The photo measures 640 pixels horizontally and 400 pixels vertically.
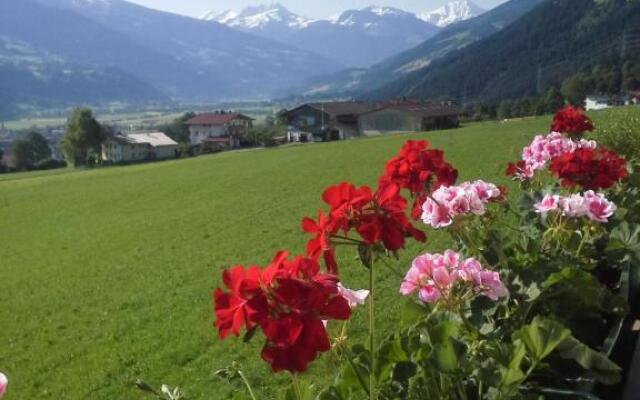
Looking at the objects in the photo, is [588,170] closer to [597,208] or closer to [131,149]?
[597,208]

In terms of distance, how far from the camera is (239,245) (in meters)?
10.4

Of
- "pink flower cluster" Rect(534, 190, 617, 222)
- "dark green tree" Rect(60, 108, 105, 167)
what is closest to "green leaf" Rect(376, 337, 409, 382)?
"pink flower cluster" Rect(534, 190, 617, 222)

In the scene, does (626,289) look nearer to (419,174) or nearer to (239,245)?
(419,174)

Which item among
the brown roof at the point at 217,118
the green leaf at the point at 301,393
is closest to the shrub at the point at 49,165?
the brown roof at the point at 217,118

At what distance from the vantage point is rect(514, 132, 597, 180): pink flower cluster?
10.1 feet

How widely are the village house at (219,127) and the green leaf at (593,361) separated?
77.4 m

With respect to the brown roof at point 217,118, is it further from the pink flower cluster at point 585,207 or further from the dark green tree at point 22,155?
the pink flower cluster at point 585,207

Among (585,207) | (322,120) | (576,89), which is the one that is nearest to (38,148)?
(322,120)

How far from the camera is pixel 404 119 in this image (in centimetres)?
6231

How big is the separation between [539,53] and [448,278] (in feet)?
383

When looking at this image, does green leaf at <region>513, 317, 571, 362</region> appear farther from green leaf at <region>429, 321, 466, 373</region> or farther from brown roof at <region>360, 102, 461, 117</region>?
brown roof at <region>360, 102, 461, 117</region>

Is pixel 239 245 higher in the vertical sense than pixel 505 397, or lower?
lower

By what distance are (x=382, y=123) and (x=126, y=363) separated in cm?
6067

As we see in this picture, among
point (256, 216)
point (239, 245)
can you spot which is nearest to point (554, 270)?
point (239, 245)
